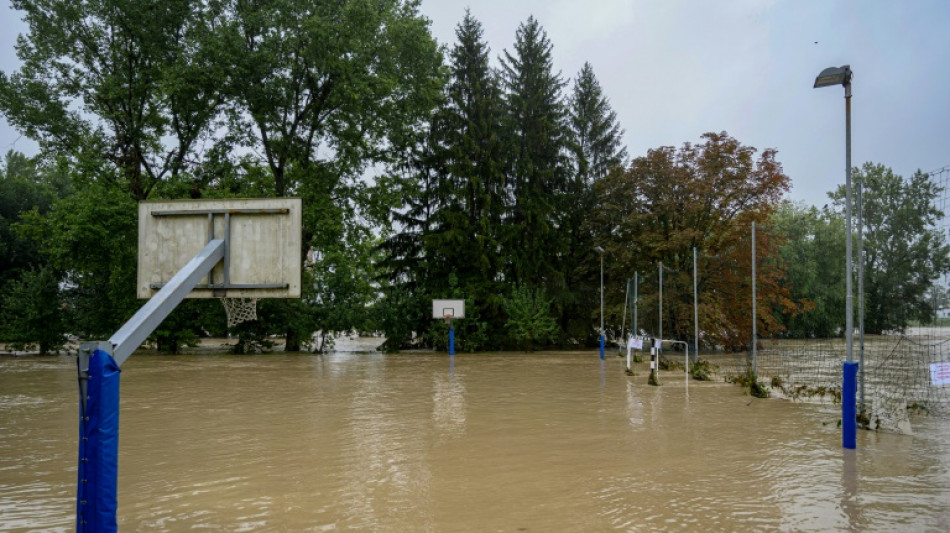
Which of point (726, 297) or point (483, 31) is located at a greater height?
point (483, 31)

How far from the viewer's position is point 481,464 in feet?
26.8

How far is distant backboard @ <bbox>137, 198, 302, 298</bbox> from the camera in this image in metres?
6.14

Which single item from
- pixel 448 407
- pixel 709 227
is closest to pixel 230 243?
pixel 448 407

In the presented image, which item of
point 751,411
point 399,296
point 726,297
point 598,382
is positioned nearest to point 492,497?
point 751,411

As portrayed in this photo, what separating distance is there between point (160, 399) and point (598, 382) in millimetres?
11055

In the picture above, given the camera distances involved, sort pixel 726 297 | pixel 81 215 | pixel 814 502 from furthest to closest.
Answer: pixel 726 297 → pixel 81 215 → pixel 814 502

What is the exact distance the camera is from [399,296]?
3638cm

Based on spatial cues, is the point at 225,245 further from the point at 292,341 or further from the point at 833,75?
the point at 292,341

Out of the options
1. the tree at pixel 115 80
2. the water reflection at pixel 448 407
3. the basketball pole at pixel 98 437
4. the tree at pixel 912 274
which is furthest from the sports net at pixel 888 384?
the tree at pixel 115 80

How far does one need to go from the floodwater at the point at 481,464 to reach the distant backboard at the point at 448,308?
1713cm

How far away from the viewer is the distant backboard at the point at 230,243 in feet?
20.2

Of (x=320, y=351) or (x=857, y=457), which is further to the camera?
(x=320, y=351)

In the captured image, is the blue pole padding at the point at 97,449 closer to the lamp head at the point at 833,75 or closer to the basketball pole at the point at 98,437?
the basketball pole at the point at 98,437

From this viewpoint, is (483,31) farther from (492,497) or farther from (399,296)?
(492,497)
